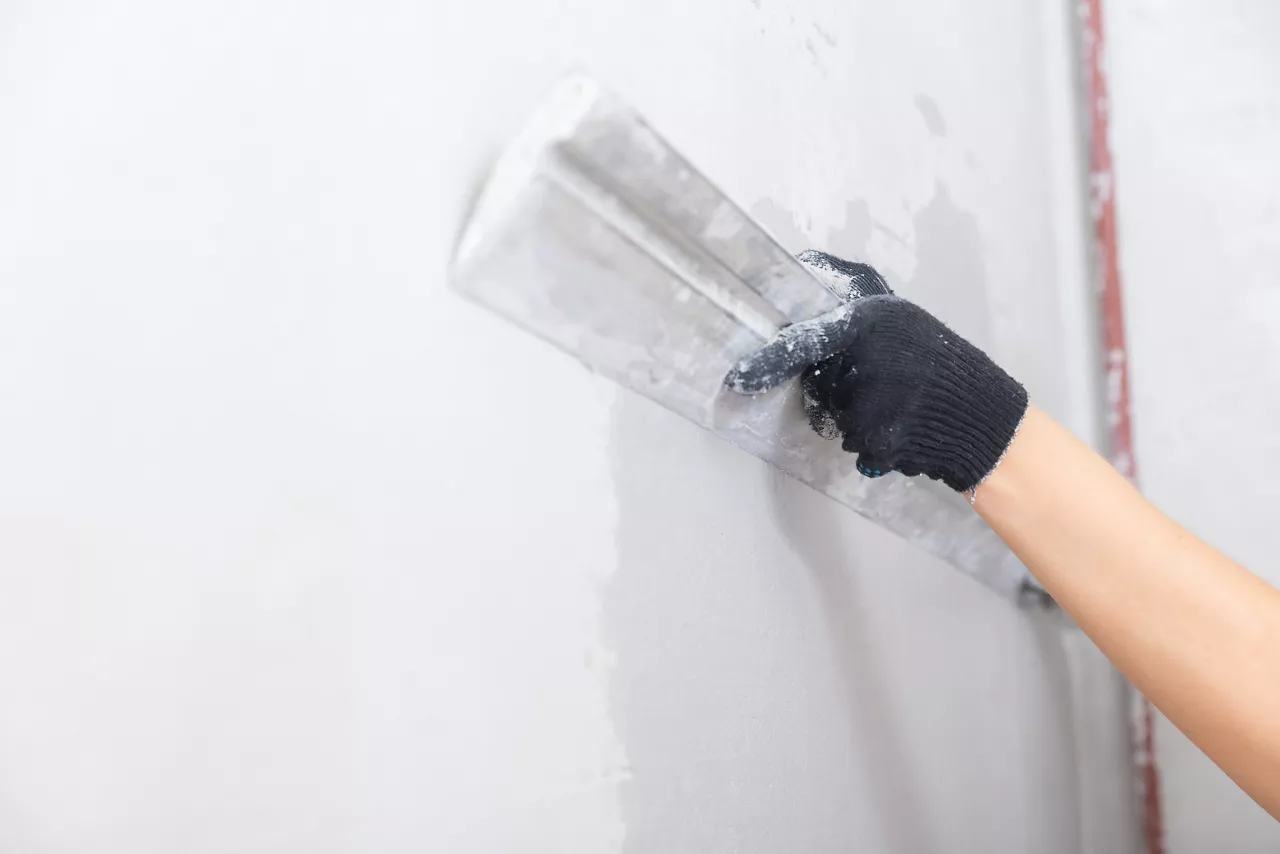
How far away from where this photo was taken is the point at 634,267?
818 mm

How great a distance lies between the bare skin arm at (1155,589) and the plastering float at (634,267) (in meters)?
0.27

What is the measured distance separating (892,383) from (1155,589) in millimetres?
403

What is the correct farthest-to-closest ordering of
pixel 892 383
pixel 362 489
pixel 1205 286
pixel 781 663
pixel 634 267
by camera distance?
1. pixel 1205 286
2. pixel 781 663
3. pixel 892 383
4. pixel 634 267
5. pixel 362 489

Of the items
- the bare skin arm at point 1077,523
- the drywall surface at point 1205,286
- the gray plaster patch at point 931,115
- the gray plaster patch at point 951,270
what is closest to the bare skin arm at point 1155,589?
the bare skin arm at point 1077,523

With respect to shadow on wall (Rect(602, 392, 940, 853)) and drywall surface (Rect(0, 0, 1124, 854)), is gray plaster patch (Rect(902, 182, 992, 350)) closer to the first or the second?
drywall surface (Rect(0, 0, 1124, 854))

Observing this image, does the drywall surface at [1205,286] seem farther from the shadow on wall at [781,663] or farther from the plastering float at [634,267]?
the plastering float at [634,267]

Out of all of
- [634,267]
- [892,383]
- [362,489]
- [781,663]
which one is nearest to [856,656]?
[781,663]

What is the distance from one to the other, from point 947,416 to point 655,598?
376 mm

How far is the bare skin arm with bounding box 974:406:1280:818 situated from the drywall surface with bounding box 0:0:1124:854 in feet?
0.90

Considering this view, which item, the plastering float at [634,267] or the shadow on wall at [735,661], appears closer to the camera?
the plastering float at [634,267]

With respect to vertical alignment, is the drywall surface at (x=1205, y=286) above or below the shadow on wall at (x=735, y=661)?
above

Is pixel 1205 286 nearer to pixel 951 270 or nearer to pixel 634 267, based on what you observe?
pixel 951 270

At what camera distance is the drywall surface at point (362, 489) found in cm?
54

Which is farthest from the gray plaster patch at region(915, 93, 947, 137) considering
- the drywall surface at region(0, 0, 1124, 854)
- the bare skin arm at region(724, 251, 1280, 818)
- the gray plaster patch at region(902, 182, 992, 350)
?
the bare skin arm at region(724, 251, 1280, 818)
